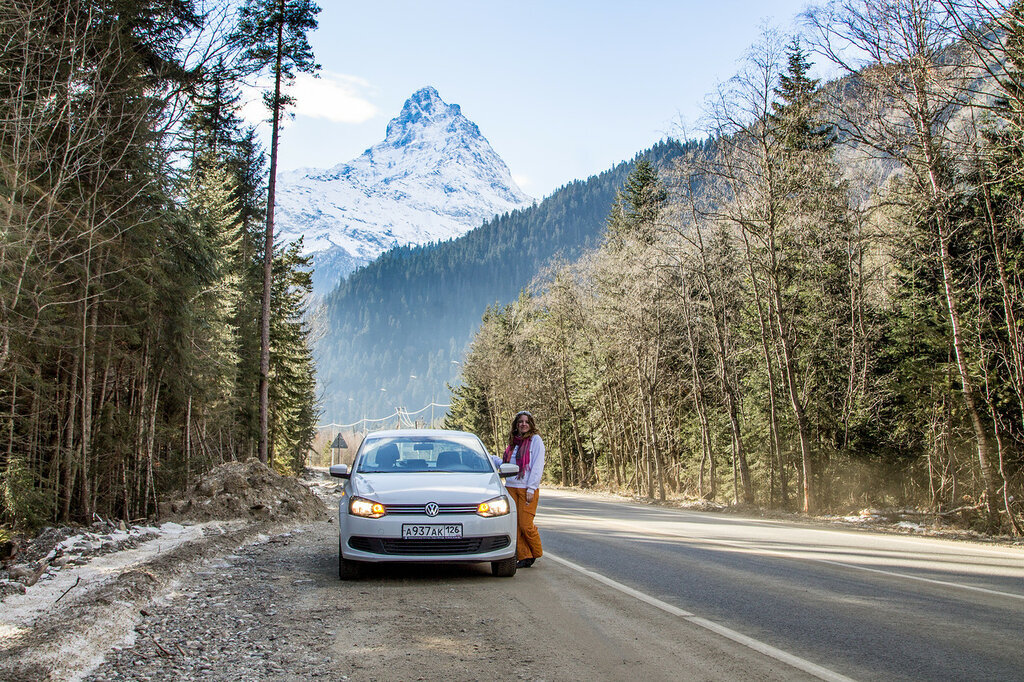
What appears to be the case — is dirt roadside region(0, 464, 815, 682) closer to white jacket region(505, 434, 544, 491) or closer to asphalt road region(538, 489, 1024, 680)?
asphalt road region(538, 489, 1024, 680)

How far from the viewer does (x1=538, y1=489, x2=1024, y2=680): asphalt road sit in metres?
4.91

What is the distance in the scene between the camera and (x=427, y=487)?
7961 millimetres

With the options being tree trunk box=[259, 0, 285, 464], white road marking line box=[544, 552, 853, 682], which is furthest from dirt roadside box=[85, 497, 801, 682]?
tree trunk box=[259, 0, 285, 464]

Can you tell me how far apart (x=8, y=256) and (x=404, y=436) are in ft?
18.2

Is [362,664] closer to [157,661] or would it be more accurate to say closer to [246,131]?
[157,661]

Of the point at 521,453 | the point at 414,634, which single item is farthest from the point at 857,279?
the point at 414,634

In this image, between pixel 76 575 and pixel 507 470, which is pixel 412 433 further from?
pixel 76 575

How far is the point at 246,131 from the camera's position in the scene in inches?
1328

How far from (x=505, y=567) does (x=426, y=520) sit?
1174 mm

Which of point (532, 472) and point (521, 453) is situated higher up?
point (521, 453)

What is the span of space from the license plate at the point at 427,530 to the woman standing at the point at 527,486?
1.48 meters

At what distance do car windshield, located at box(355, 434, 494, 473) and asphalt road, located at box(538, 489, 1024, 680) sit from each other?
1860 mm

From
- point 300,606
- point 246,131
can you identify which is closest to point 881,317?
point 300,606

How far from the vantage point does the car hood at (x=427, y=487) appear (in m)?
7.73
